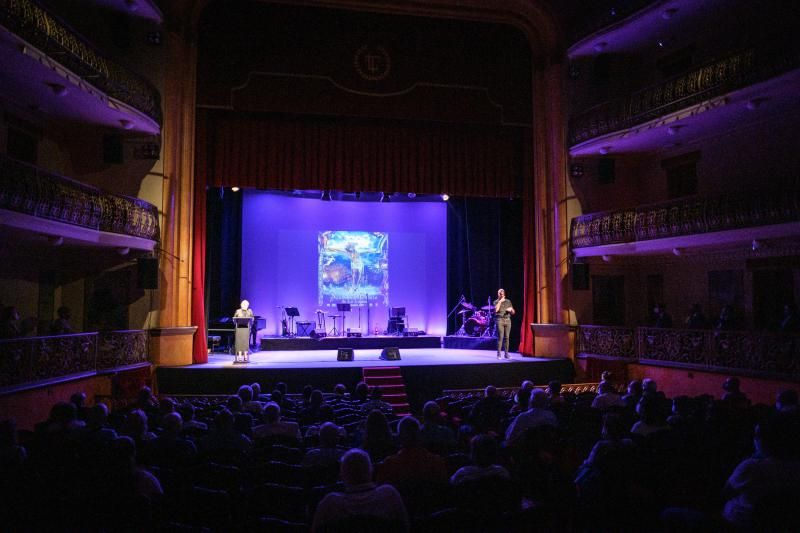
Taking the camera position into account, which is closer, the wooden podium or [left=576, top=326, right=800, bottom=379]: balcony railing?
[left=576, top=326, right=800, bottom=379]: balcony railing

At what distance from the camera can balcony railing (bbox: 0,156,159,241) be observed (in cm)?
918

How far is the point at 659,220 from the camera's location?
1353 centimetres

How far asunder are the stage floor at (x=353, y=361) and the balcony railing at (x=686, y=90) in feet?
→ 19.9

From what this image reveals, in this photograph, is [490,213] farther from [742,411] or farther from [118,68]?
[742,411]

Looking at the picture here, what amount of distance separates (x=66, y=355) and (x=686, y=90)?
13.5 m

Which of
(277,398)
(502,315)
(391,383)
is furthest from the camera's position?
(502,315)

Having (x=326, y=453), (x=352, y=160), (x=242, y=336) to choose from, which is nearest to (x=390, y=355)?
(x=242, y=336)

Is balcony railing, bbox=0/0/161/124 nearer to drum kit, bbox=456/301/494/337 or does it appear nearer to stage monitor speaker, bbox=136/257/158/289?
stage monitor speaker, bbox=136/257/158/289

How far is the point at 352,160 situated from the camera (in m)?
15.2

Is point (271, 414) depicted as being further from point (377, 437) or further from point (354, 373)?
point (354, 373)

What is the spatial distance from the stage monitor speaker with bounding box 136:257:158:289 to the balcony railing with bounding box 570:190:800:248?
10193mm

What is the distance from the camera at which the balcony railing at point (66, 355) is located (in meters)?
9.03

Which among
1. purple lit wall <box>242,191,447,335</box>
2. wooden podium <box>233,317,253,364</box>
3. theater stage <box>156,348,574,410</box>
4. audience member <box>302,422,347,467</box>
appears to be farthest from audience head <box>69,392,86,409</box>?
purple lit wall <box>242,191,447,335</box>

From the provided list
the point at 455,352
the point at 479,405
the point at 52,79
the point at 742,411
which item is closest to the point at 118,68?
the point at 52,79
